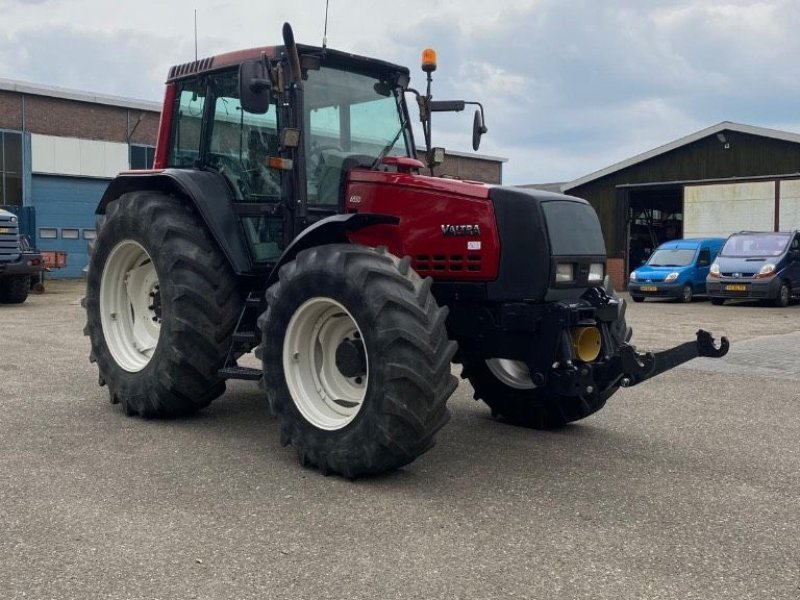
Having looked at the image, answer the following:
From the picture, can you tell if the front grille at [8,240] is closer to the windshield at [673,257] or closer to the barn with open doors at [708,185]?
the windshield at [673,257]

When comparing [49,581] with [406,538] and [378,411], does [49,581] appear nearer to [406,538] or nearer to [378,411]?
[406,538]

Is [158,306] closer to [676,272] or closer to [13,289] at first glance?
[13,289]

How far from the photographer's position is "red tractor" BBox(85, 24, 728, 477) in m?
4.70

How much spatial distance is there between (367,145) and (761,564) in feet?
11.8

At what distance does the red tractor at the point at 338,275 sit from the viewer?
4699mm

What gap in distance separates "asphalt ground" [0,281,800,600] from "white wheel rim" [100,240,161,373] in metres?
0.52

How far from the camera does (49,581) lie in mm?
3377

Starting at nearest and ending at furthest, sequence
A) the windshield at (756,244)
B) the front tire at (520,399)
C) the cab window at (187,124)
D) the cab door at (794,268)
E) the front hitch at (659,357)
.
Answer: the front hitch at (659,357), the front tire at (520,399), the cab window at (187,124), the cab door at (794,268), the windshield at (756,244)

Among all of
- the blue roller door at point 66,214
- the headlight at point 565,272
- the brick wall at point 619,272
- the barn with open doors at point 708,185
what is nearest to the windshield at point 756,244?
the barn with open doors at point 708,185

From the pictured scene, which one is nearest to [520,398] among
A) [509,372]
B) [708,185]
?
[509,372]

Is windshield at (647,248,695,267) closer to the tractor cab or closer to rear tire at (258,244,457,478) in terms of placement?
the tractor cab

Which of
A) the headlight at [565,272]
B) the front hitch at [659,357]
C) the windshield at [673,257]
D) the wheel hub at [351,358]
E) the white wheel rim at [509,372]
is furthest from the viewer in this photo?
the windshield at [673,257]

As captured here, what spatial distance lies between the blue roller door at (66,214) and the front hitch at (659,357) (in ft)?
94.8

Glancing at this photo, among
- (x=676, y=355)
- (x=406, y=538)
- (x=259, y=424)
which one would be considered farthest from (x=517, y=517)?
(x=259, y=424)
